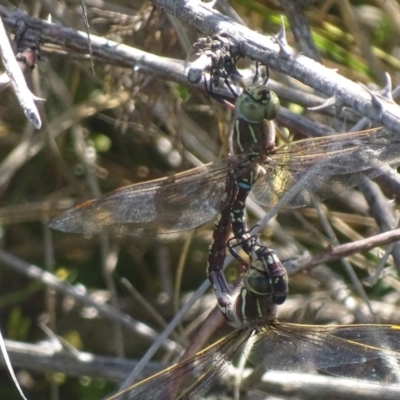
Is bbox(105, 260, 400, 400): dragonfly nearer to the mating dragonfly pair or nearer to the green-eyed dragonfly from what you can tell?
the mating dragonfly pair

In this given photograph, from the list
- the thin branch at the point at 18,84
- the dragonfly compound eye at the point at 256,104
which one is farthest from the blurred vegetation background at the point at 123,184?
the thin branch at the point at 18,84

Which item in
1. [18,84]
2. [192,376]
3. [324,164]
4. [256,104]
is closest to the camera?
Answer: [18,84]

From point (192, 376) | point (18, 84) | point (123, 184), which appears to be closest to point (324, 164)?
point (192, 376)

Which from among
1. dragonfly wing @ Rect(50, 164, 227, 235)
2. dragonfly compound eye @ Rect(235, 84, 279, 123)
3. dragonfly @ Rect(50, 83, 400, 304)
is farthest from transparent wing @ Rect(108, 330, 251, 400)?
dragonfly compound eye @ Rect(235, 84, 279, 123)

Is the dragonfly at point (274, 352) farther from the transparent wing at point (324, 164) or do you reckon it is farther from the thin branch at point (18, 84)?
the thin branch at point (18, 84)

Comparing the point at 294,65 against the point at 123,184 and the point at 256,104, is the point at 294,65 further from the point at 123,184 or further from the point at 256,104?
the point at 123,184

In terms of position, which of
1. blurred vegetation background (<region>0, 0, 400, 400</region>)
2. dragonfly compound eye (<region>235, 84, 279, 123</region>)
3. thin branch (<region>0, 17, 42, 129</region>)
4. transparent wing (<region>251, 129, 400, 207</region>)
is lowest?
blurred vegetation background (<region>0, 0, 400, 400</region>)
